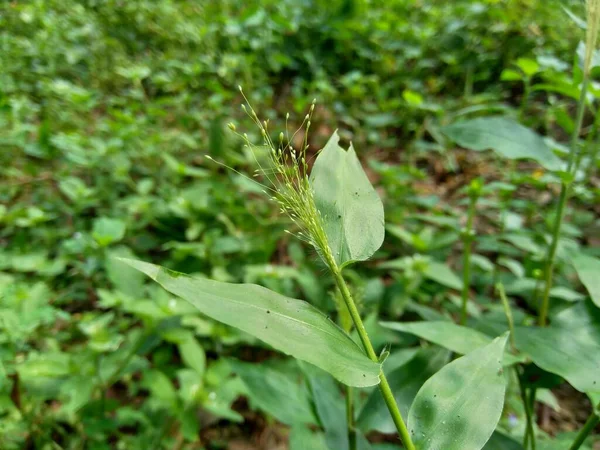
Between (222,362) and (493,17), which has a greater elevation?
(493,17)

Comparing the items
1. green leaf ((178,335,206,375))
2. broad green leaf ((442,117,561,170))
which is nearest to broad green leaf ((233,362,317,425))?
green leaf ((178,335,206,375))

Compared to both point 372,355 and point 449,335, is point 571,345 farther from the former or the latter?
point 372,355

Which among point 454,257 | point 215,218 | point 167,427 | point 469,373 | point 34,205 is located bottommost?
point 34,205

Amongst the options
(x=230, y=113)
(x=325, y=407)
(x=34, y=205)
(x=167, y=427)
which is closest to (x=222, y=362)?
(x=167, y=427)

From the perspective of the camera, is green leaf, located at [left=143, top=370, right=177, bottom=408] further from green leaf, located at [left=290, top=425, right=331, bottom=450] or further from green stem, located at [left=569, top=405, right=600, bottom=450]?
green stem, located at [left=569, top=405, right=600, bottom=450]

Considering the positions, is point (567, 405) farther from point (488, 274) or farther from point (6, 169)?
point (6, 169)

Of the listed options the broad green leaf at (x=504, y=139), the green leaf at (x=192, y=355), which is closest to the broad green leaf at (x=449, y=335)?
the broad green leaf at (x=504, y=139)

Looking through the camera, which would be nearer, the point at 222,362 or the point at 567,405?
the point at 222,362
